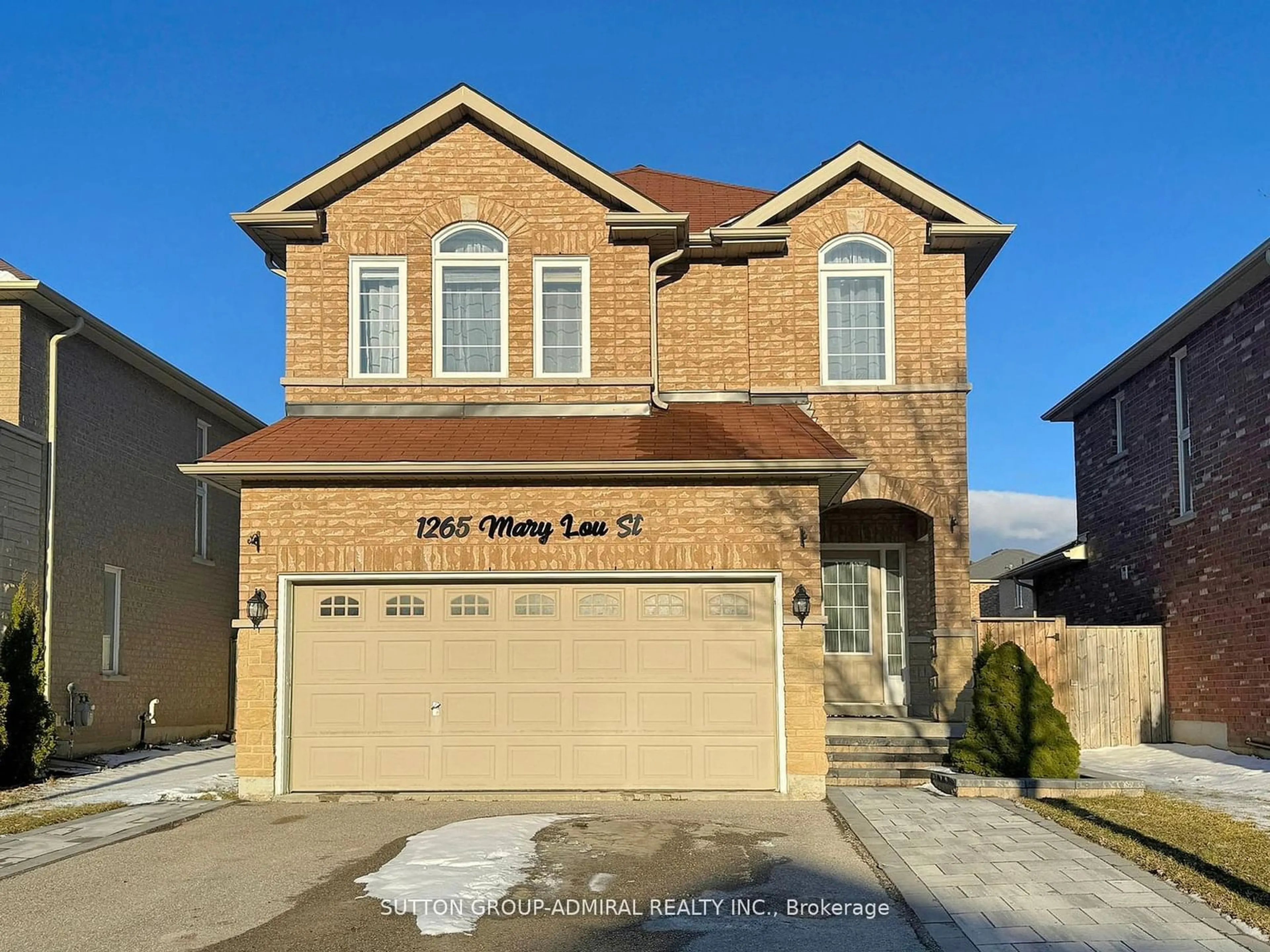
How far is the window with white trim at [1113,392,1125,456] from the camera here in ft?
64.8

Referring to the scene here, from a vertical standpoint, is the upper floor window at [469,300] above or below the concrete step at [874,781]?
above

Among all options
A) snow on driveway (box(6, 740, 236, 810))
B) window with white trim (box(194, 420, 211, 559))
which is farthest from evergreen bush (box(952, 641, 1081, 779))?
window with white trim (box(194, 420, 211, 559))

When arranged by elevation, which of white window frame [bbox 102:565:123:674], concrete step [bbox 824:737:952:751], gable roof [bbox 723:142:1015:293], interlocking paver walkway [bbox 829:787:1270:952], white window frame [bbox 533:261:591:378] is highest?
gable roof [bbox 723:142:1015:293]

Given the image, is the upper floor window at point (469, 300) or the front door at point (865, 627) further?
the front door at point (865, 627)

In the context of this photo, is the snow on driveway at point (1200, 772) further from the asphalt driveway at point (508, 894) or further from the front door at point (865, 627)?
the asphalt driveway at point (508, 894)

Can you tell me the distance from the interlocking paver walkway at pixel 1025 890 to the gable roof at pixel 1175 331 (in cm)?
779

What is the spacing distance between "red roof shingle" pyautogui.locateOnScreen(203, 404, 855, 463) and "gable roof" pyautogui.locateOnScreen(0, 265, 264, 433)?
4060 millimetres

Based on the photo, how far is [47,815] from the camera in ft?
37.6

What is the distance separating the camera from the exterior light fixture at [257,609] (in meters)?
12.3

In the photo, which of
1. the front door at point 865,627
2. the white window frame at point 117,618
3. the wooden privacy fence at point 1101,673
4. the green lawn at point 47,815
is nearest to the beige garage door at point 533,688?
the green lawn at point 47,815

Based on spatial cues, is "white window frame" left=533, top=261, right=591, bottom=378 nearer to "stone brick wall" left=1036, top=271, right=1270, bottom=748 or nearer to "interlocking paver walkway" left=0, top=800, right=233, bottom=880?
"interlocking paver walkway" left=0, top=800, right=233, bottom=880

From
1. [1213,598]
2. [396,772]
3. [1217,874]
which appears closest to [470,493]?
[396,772]

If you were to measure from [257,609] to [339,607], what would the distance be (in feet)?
2.79

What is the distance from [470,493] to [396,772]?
3054 mm
